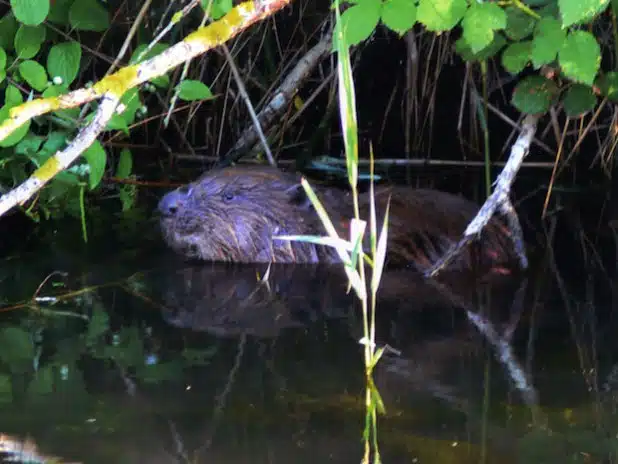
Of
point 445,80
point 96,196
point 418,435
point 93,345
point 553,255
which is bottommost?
point 418,435

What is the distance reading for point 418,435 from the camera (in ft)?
5.62

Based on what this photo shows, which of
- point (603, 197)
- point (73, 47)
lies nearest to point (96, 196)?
point (73, 47)

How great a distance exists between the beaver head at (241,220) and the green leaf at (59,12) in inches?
24.4

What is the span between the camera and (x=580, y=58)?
7.72 feet

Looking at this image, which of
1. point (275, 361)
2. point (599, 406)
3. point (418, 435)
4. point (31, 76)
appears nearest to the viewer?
point (418, 435)

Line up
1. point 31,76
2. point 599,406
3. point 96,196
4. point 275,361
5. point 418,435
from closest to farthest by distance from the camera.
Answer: point 418,435 → point 599,406 → point 275,361 → point 31,76 → point 96,196

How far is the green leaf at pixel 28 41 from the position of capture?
9.31 ft

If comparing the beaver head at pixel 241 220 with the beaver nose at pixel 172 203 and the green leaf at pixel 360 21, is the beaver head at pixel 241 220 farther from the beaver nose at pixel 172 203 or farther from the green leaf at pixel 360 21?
the green leaf at pixel 360 21

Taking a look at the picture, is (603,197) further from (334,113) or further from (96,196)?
(96,196)

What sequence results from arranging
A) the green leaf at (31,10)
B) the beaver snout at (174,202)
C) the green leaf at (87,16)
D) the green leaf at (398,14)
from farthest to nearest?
the beaver snout at (174,202) → the green leaf at (87,16) → the green leaf at (31,10) → the green leaf at (398,14)

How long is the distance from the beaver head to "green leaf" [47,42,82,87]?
21.5 inches

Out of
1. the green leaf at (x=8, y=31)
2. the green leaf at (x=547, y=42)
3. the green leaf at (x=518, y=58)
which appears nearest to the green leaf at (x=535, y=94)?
the green leaf at (x=518, y=58)

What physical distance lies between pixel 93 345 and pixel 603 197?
220 centimetres

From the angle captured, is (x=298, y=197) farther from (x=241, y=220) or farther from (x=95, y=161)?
(x=95, y=161)
